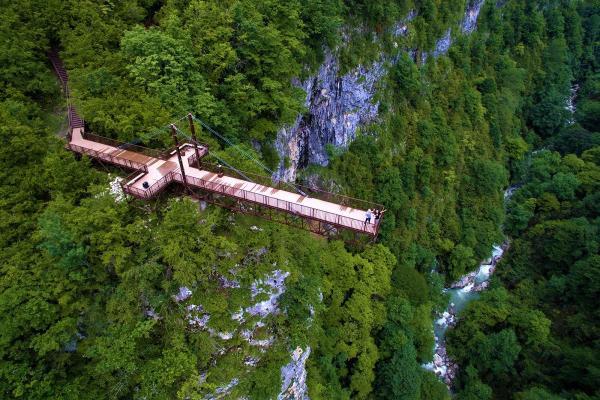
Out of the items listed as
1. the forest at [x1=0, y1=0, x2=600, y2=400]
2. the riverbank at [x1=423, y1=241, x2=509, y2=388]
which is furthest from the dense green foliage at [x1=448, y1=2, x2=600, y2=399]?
the riverbank at [x1=423, y1=241, x2=509, y2=388]

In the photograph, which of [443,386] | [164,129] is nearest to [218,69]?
[164,129]

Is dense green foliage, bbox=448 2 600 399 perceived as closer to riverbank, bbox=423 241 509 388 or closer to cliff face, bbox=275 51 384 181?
riverbank, bbox=423 241 509 388

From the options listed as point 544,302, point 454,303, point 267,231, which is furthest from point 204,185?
point 544,302

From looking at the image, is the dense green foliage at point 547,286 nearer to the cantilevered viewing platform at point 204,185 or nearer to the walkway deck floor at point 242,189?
the walkway deck floor at point 242,189

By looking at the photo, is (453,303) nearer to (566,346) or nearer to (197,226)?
→ (566,346)

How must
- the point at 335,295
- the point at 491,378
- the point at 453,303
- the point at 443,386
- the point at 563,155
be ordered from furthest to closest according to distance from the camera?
the point at 563,155
the point at 453,303
the point at 491,378
the point at 443,386
the point at 335,295

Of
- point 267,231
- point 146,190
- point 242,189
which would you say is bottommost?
point 267,231

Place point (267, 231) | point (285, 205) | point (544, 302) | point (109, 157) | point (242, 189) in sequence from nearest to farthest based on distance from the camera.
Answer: point (285, 205), point (242, 189), point (267, 231), point (109, 157), point (544, 302)

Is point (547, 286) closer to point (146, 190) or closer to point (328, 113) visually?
point (328, 113)
